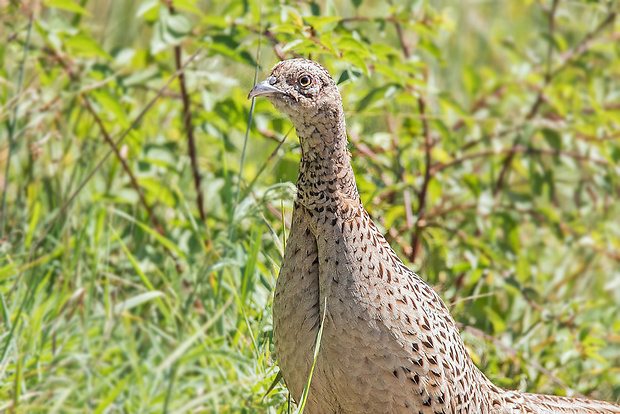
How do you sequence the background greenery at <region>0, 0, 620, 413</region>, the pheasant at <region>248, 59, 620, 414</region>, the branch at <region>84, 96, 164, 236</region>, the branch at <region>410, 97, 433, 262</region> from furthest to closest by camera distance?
the branch at <region>410, 97, 433, 262</region>
the branch at <region>84, 96, 164, 236</region>
the background greenery at <region>0, 0, 620, 413</region>
the pheasant at <region>248, 59, 620, 414</region>

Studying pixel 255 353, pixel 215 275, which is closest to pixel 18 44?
pixel 215 275

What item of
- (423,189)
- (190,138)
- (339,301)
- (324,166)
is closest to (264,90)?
(324,166)

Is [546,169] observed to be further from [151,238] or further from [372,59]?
[151,238]

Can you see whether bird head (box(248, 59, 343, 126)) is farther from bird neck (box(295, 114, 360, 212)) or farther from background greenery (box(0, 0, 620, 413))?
background greenery (box(0, 0, 620, 413))

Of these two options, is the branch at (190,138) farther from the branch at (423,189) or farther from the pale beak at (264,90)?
the pale beak at (264,90)

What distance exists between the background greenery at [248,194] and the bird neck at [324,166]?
0.56m

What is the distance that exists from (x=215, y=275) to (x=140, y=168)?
1001mm

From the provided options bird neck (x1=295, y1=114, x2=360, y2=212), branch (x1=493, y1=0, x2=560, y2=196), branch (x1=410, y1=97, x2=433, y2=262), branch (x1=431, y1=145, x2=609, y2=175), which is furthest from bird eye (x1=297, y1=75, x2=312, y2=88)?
branch (x1=493, y1=0, x2=560, y2=196)

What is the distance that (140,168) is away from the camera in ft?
14.3

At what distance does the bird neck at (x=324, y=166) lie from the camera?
104 inches

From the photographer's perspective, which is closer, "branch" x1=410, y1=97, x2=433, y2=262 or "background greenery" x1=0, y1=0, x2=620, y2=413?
"background greenery" x1=0, y1=0, x2=620, y2=413

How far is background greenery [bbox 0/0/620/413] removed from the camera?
3.34 meters

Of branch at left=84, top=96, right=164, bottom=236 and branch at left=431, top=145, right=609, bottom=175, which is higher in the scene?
branch at left=431, top=145, right=609, bottom=175

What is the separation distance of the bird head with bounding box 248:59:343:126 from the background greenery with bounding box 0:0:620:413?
582 mm
